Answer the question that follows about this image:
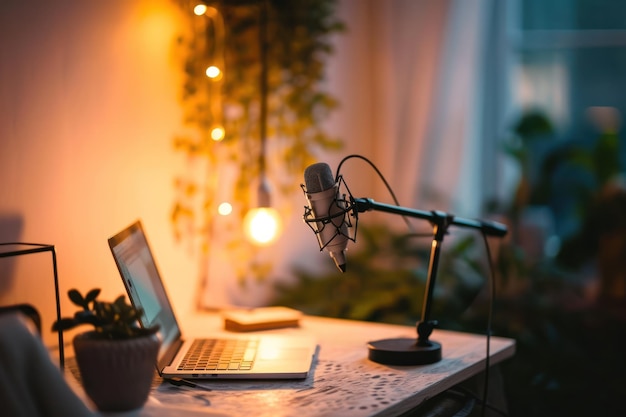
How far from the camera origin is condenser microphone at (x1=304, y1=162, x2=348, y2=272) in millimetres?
1565

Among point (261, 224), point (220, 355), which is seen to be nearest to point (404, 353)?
point (220, 355)

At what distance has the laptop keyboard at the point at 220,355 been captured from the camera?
1.66m

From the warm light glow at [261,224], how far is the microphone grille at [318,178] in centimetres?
71

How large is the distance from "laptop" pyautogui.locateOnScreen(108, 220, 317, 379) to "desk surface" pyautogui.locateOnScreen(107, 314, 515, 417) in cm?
3

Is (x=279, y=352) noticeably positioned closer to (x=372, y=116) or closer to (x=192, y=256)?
(x=192, y=256)

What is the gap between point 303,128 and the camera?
8.84 feet

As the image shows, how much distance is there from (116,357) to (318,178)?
492mm

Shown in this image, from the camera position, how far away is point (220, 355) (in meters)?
1.76

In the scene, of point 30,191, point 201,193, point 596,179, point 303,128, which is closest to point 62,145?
point 30,191

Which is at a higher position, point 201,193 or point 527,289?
point 201,193

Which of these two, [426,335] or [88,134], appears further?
[88,134]

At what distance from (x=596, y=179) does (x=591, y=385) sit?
1.06 metres

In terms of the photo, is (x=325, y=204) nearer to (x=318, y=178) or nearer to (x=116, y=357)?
(x=318, y=178)

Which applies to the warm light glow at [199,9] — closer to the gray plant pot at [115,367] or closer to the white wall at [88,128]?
the white wall at [88,128]
